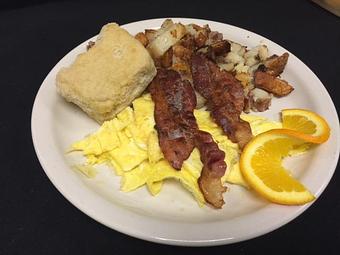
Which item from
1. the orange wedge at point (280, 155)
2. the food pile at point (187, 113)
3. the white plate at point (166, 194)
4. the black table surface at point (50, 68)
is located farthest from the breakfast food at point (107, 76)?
the orange wedge at point (280, 155)

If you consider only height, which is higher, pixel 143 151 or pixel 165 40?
pixel 165 40

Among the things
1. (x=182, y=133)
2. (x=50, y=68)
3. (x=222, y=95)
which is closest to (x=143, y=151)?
(x=182, y=133)

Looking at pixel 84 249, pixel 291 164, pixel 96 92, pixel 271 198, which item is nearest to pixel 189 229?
pixel 271 198

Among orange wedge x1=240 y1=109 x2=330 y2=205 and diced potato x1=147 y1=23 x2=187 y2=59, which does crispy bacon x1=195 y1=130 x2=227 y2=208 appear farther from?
diced potato x1=147 y1=23 x2=187 y2=59

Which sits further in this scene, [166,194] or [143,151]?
[143,151]

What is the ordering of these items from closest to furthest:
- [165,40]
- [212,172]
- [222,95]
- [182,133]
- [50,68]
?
[212,172] < [182,133] < [222,95] < [165,40] < [50,68]

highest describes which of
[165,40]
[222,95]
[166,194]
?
[165,40]

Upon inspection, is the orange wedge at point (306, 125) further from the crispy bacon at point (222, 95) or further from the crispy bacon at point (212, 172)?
the crispy bacon at point (212, 172)

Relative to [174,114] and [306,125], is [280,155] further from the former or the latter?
[174,114]
